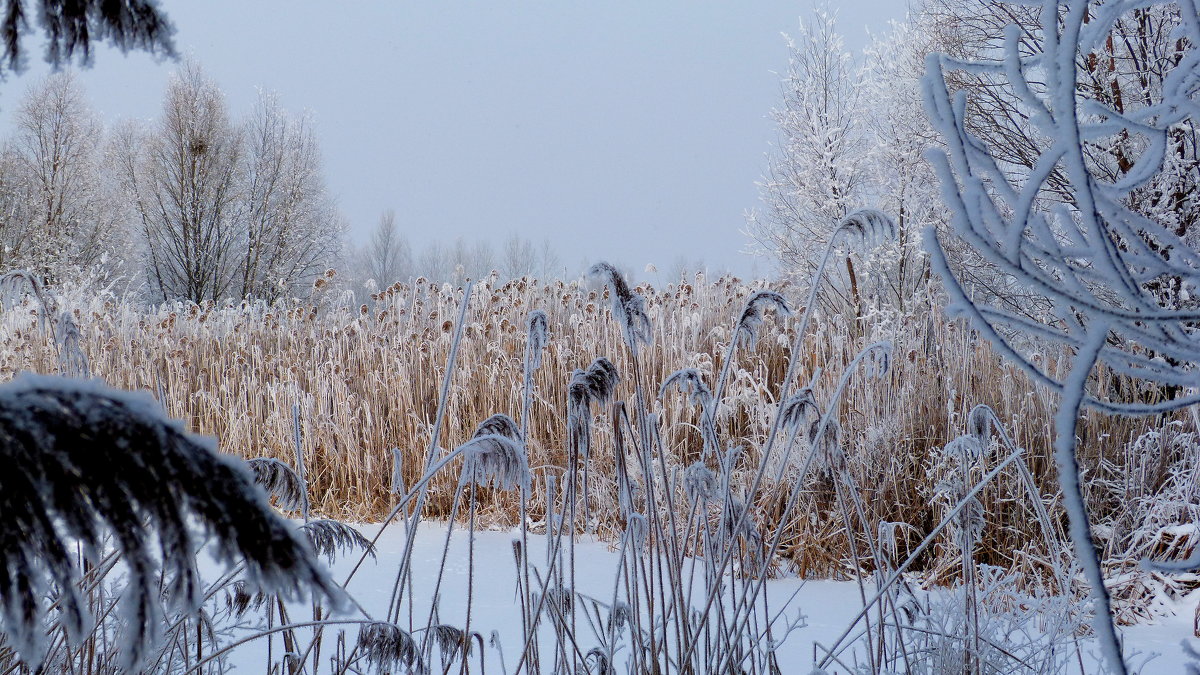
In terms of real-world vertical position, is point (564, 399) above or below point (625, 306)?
below

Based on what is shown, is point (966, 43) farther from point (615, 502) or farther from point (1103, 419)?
point (615, 502)

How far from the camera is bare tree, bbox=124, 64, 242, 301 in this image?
17.0 meters

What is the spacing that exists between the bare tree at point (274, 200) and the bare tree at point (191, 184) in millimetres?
458

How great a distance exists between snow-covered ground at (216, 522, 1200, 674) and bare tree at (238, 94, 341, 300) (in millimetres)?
15826

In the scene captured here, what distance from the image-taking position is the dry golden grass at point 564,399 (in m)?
3.18

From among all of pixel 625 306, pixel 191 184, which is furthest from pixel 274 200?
pixel 625 306

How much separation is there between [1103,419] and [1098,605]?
3.39 m

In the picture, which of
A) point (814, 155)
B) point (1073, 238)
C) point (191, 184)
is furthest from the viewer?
point (191, 184)

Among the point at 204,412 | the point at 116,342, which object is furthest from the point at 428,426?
the point at 116,342

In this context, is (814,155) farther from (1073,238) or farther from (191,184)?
(191,184)

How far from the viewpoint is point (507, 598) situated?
282cm

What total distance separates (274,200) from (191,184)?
6.03 feet

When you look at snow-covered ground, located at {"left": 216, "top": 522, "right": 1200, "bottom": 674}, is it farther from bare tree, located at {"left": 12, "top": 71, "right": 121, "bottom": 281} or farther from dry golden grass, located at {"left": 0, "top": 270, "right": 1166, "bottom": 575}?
bare tree, located at {"left": 12, "top": 71, "right": 121, "bottom": 281}

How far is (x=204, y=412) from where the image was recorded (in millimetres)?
4816
